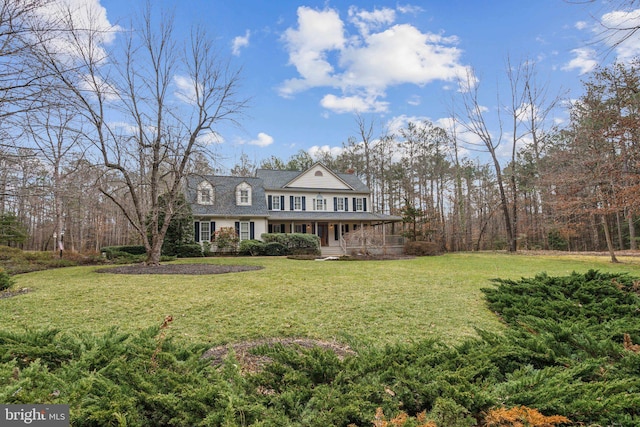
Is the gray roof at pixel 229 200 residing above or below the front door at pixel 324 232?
above

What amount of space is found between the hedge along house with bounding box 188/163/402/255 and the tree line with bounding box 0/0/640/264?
323 cm

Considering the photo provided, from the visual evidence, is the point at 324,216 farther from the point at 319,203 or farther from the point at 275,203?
the point at 275,203

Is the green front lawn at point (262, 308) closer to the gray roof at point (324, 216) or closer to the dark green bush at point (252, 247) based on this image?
the dark green bush at point (252, 247)

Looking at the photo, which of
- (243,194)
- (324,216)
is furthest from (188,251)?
(324,216)

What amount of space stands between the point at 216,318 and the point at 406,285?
5002 millimetres

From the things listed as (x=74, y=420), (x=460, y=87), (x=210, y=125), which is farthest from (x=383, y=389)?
(x=460, y=87)

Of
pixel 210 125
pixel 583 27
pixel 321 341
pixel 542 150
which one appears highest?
pixel 542 150

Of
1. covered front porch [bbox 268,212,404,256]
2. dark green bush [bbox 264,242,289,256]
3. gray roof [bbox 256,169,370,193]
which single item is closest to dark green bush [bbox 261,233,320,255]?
dark green bush [bbox 264,242,289,256]

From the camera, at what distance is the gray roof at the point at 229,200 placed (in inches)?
826

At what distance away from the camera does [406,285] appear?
8.27 meters

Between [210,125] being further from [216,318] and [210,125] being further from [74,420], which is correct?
[74,420]

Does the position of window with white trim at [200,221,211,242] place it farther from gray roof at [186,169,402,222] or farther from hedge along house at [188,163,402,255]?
gray roof at [186,169,402,222]

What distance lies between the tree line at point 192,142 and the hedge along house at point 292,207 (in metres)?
3.23

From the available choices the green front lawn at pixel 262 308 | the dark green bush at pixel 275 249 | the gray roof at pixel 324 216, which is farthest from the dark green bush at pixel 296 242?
the green front lawn at pixel 262 308
